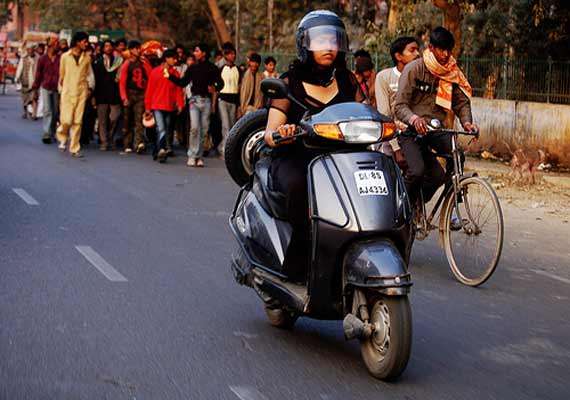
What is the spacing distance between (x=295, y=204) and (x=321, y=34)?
3.14 ft

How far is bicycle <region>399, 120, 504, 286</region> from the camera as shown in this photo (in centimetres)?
872

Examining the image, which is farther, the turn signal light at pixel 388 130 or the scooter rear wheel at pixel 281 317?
the scooter rear wheel at pixel 281 317

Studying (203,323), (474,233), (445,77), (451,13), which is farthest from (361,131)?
(451,13)

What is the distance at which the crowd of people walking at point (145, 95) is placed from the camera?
61.1ft

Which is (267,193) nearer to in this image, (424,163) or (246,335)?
(246,335)

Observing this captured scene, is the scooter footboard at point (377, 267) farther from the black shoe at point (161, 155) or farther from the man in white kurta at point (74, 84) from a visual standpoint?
the man in white kurta at point (74, 84)

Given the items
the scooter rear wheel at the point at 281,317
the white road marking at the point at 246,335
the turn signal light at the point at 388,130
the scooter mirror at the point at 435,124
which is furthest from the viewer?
the scooter mirror at the point at 435,124

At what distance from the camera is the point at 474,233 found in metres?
8.92

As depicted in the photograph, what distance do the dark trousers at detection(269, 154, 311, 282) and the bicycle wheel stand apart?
2506 mm

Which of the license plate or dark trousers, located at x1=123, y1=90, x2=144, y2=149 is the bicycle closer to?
the license plate

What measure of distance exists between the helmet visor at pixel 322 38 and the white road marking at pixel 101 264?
9.13 feet

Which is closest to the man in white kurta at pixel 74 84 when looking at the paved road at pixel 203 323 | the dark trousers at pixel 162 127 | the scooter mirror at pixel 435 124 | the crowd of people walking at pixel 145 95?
the crowd of people walking at pixel 145 95

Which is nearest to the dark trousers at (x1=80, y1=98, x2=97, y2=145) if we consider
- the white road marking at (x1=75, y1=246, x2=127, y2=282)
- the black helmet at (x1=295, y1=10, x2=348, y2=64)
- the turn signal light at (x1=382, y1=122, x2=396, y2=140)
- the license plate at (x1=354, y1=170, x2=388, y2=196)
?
the white road marking at (x1=75, y1=246, x2=127, y2=282)

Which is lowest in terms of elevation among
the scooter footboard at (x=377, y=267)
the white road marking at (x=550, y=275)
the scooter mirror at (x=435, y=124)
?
the white road marking at (x=550, y=275)
